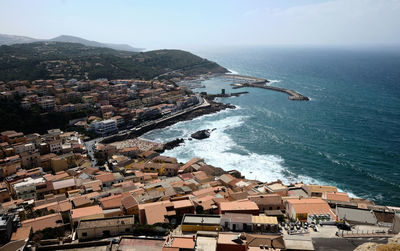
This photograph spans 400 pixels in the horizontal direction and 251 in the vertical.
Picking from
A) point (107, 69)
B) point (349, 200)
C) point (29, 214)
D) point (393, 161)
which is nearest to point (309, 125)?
point (393, 161)

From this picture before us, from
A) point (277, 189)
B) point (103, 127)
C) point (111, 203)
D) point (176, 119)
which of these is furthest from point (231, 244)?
point (176, 119)

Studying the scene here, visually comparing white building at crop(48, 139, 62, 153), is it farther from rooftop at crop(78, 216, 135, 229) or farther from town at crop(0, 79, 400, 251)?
rooftop at crop(78, 216, 135, 229)

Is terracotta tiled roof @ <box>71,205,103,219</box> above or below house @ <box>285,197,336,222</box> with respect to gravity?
below

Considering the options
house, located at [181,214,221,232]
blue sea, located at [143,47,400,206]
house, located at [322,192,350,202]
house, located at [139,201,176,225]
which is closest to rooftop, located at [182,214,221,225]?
house, located at [181,214,221,232]

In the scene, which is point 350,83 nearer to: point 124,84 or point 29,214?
point 124,84

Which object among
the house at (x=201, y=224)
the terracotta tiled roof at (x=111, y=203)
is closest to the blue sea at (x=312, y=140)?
the terracotta tiled roof at (x=111, y=203)

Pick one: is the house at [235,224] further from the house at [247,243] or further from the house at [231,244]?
the house at [231,244]

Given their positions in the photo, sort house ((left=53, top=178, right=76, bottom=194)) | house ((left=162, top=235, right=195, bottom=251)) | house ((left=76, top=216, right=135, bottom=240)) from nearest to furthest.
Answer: house ((left=162, top=235, right=195, bottom=251))
house ((left=76, top=216, right=135, bottom=240))
house ((left=53, top=178, right=76, bottom=194))

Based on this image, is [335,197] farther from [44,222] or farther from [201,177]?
[44,222]
